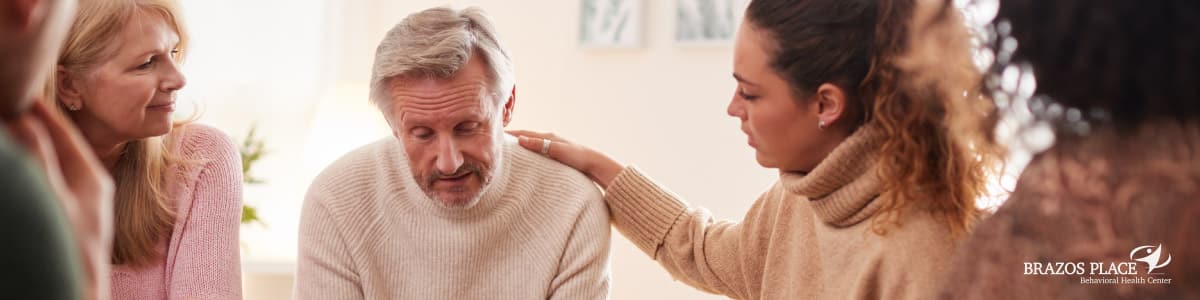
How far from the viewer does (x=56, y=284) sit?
0.44 m

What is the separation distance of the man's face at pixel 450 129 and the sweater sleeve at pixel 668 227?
26cm

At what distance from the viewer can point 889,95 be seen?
1.56 m

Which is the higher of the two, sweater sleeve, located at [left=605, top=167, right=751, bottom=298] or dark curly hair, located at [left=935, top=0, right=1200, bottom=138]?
dark curly hair, located at [left=935, top=0, right=1200, bottom=138]

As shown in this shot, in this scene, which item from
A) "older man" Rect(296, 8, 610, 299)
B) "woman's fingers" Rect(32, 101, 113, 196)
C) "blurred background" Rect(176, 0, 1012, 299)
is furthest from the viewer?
"blurred background" Rect(176, 0, 1012, 299)

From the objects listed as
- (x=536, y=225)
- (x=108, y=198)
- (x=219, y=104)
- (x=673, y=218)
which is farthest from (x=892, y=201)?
(x=219, y=104)

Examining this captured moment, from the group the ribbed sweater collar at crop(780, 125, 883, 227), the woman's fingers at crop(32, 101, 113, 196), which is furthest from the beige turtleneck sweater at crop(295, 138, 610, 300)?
the woman's fingers at crop(32, 101, 113, 196)

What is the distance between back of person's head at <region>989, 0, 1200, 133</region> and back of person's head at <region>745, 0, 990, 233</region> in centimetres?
74

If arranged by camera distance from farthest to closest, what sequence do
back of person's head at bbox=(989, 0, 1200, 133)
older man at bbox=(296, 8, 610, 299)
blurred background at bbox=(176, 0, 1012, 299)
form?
1. blurred background at bbox=(176, 0, 1012, 299)
2. older man at bbox=(296, 8, 610, 299)
3. back of person's head at bbox=(989, 0, 1200, 133)

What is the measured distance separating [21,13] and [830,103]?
1.31 m

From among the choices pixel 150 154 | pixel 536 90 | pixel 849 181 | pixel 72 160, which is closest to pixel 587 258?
pixel 849 181

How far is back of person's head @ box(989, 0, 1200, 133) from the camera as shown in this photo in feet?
2.45

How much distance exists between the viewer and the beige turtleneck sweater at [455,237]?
2.05 m

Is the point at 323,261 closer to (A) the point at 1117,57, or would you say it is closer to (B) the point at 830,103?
(B) the point at 830,103

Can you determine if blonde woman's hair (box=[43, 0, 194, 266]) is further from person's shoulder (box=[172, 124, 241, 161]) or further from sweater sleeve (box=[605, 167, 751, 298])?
sweater sleeve (box=[605, 167, 751, 298])
